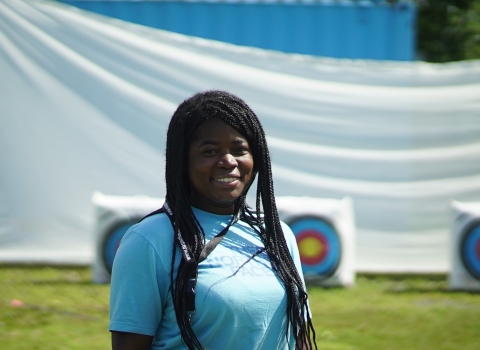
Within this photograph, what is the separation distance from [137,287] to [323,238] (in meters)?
5.27

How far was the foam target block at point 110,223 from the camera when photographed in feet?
23.6

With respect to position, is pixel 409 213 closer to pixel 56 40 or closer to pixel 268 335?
pixel 56 40

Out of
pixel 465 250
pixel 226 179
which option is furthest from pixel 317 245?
pixel 226 179

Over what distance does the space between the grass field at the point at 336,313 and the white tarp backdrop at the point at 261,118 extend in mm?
455

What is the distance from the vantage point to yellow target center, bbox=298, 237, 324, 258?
723 centimetres

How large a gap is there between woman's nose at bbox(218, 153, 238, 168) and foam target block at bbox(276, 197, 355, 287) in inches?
195

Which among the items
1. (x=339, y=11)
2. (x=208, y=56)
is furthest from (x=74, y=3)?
(x=339, y=11)

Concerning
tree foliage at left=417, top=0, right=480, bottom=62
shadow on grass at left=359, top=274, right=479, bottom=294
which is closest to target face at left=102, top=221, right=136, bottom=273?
shadow on grass at left=359, top=274, right=479, bottom=294

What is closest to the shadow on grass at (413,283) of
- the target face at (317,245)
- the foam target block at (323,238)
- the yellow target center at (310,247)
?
the foam target block at (323,238)

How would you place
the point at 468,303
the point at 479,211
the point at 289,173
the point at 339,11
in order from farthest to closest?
the point at 339,11 < the point at 289,173 < the point at 479,211 < the point at 468,303

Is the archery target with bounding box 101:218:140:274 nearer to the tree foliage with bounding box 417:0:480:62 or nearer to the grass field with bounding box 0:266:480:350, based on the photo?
the grass field with bounding box 0:266:480:350

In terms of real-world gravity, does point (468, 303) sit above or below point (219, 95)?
below

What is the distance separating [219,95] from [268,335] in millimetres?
711

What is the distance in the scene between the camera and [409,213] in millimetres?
7887
